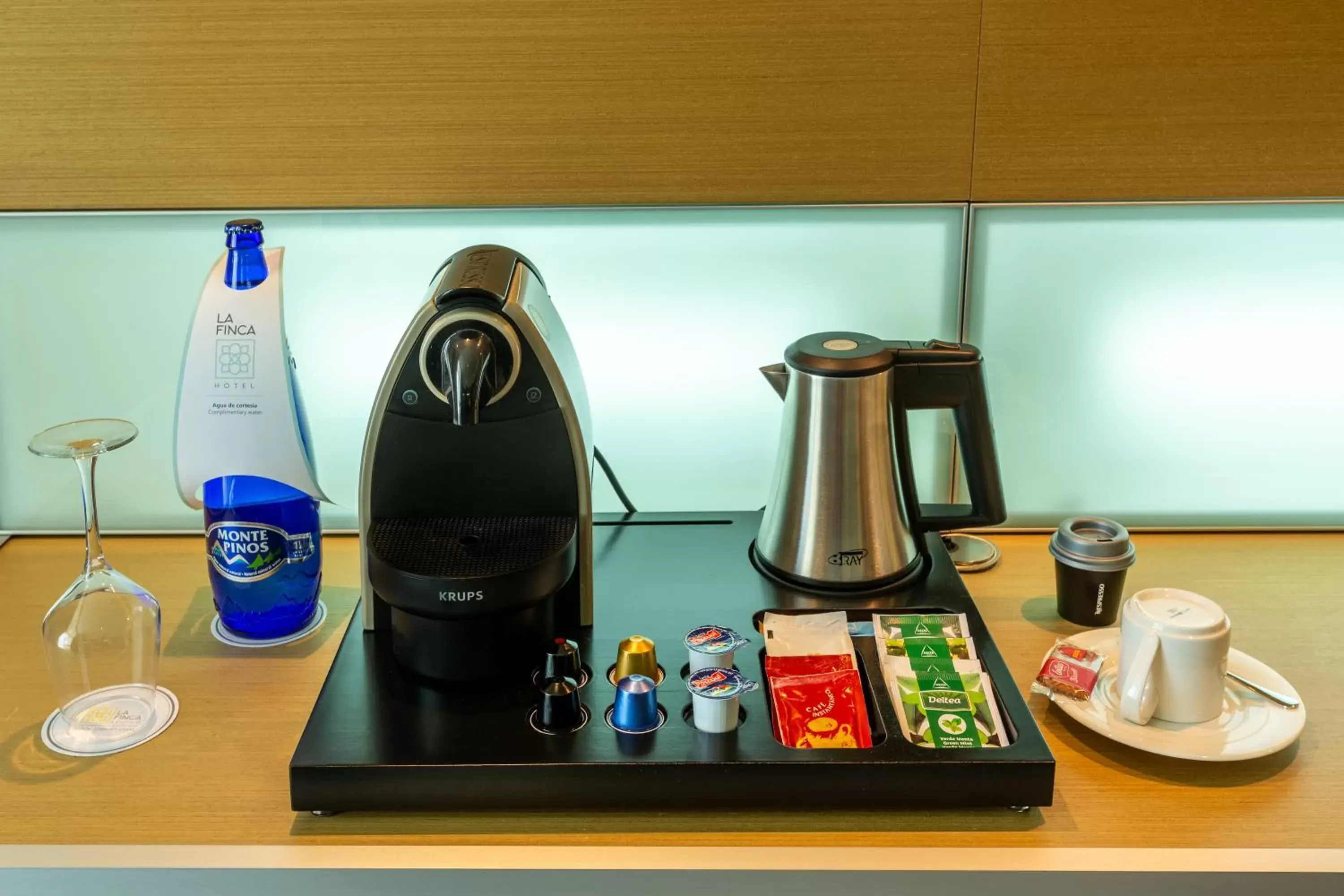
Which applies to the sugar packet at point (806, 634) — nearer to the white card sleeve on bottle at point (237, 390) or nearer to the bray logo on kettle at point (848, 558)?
the bray logo on kettle at point (848, 558)

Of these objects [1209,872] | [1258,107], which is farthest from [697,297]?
[1209,872]

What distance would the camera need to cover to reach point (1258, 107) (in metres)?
1.19

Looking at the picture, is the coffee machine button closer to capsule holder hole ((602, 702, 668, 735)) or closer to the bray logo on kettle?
capsule holder hole ((602, 702, 668, 735))

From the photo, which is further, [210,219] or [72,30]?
[210,219]

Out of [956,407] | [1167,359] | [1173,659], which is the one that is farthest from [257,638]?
[1167,359]

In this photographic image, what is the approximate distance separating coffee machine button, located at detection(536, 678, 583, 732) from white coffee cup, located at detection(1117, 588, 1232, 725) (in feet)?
1.43

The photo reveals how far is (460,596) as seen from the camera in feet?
3.12

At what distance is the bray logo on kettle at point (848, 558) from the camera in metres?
1.13

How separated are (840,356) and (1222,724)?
17.2 inches

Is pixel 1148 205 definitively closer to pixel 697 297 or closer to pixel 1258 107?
pixel 1258 107

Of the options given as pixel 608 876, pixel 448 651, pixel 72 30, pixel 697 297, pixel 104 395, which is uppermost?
pixel 72 30

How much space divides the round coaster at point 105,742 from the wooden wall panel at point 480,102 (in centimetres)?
49

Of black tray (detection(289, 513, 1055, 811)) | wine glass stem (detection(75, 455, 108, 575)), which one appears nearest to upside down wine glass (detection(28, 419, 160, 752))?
wine glass stem (detection(75, 455, 108, 575))

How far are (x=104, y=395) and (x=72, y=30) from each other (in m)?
Answer: 0.39
